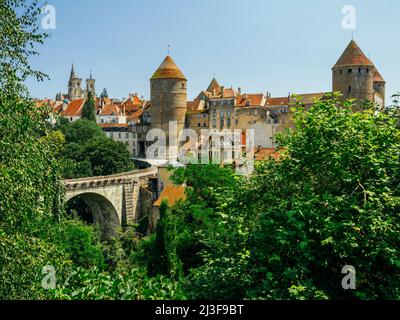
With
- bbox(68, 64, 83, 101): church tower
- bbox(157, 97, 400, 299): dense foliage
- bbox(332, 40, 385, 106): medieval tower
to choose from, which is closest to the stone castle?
bbox(332, 40, 385, 106): medieval tower

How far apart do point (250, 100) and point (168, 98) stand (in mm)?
8845

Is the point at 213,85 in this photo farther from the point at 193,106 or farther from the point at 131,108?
the point at 131,108

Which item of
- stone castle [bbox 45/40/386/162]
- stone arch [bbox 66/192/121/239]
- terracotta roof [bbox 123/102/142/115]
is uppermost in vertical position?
terracotta roof [bbox 123/102/142/115]

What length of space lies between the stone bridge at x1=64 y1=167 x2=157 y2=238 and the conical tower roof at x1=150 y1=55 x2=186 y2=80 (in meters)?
16.6

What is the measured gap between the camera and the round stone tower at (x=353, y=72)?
3559cm

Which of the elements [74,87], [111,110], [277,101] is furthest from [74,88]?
[277,101]

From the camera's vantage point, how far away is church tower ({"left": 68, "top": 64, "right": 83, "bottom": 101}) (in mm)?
90062

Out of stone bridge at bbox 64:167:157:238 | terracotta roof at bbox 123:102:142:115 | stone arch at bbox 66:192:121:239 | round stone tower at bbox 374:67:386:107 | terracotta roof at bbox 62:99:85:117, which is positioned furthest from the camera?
terracotta roof at bbox 123:102:142:115

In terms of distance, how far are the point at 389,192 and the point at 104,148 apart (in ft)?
111

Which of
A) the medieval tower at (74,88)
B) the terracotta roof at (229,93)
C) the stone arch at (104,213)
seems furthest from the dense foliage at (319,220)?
the medieval tower at (74,88)

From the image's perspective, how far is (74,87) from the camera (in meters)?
90.1

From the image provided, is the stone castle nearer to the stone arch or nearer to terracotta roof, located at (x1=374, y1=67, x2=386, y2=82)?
terracotta roof, located at (x1=374, y1=67, x2=386, y2=82)

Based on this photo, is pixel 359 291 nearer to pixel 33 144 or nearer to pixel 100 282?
pixel 100 282
